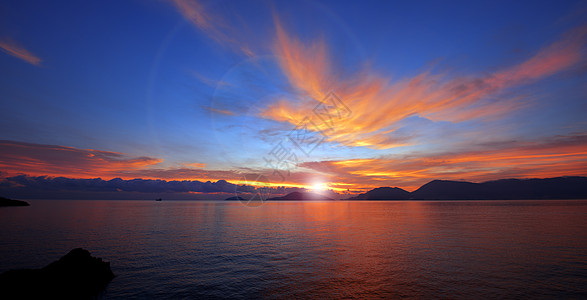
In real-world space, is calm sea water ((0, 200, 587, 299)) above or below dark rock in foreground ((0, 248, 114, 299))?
below

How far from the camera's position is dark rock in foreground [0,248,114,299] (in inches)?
706

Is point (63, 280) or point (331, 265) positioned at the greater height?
point (63, 280)

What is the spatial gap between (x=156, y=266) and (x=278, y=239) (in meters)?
21.9

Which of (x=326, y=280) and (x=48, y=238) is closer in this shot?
(x=326, y=280)

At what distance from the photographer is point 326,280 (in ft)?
75.1

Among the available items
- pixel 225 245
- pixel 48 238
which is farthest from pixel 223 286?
pixel 48 238

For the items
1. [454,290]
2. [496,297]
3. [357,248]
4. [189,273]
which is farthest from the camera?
[357,248]

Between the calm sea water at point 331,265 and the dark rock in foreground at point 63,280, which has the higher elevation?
the dark rock in foreground at point 63,280

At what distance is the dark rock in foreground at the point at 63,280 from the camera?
58.9 ft

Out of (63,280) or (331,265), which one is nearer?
(63,280)

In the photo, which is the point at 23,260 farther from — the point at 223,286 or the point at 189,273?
the point at 223,286

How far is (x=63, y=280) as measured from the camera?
67.1 ft

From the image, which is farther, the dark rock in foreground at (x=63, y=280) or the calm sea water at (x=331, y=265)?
the calm sea water at (x=331, y=265)

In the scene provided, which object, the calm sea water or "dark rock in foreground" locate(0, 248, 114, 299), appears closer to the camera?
"dark rock in foreground" locate(0, 248, 114, 299)
